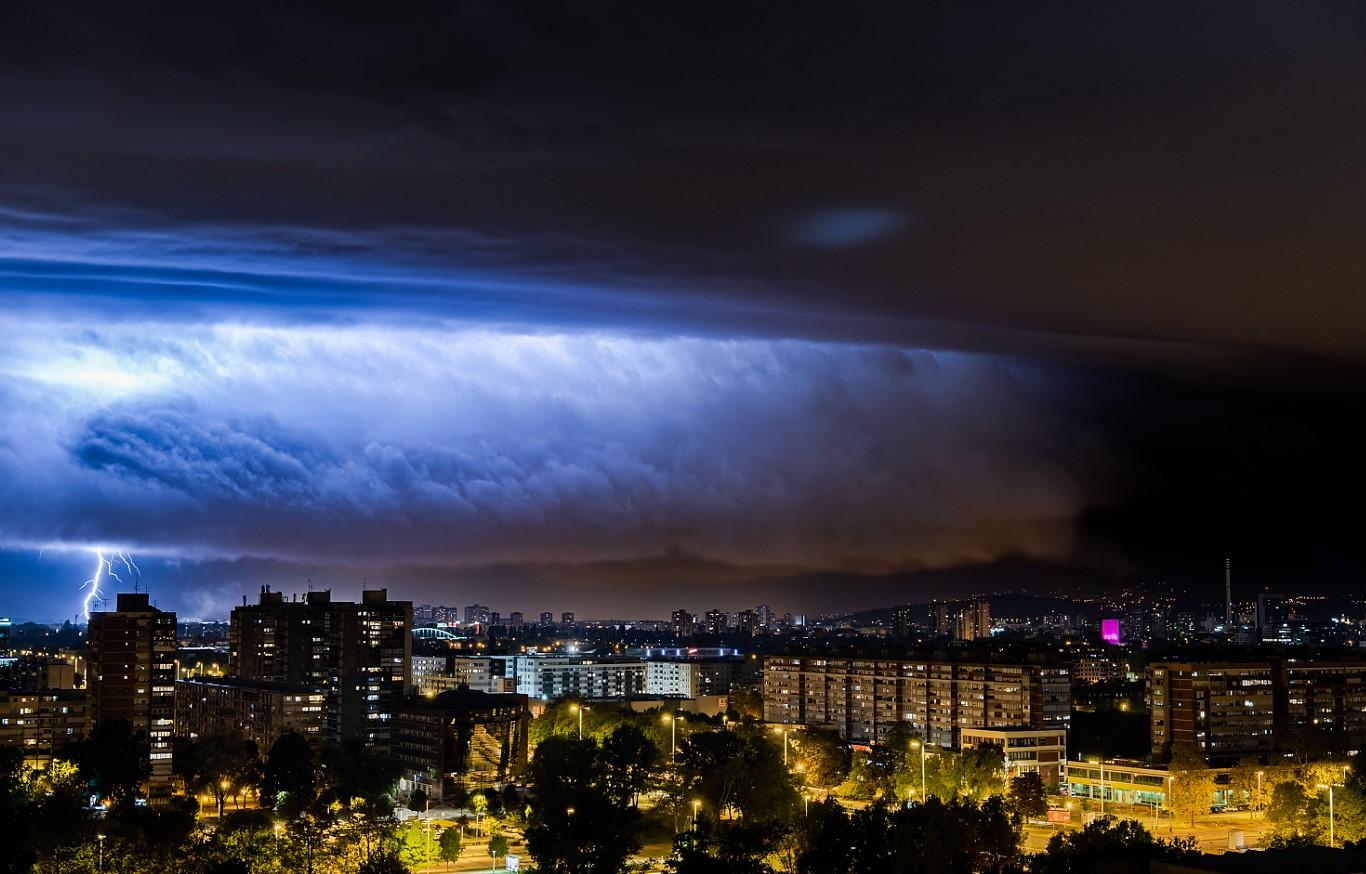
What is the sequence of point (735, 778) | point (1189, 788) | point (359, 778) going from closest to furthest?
point (735, 778) < point (1189, 788) < point (359, 778)

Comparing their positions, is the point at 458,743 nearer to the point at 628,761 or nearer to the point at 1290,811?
the point at 628,761

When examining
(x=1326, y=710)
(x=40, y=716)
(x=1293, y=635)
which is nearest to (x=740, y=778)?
(x=40, y=716)

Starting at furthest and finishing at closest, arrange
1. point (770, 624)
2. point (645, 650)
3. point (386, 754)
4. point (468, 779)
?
point (770, 624) < point (645, 650) < point (386, 754) < point (468, 779)

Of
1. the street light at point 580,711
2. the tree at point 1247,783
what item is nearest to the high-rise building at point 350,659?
the street light at point 580,711

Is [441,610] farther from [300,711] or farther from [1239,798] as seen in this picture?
[1239,798]

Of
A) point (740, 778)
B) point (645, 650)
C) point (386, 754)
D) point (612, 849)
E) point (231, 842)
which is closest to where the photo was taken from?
point (231, 842)

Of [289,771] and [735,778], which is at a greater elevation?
[735,778]

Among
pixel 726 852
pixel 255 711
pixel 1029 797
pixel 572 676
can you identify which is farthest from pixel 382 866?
pixel 572 676

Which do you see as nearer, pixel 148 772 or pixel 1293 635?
pixel 148 772
